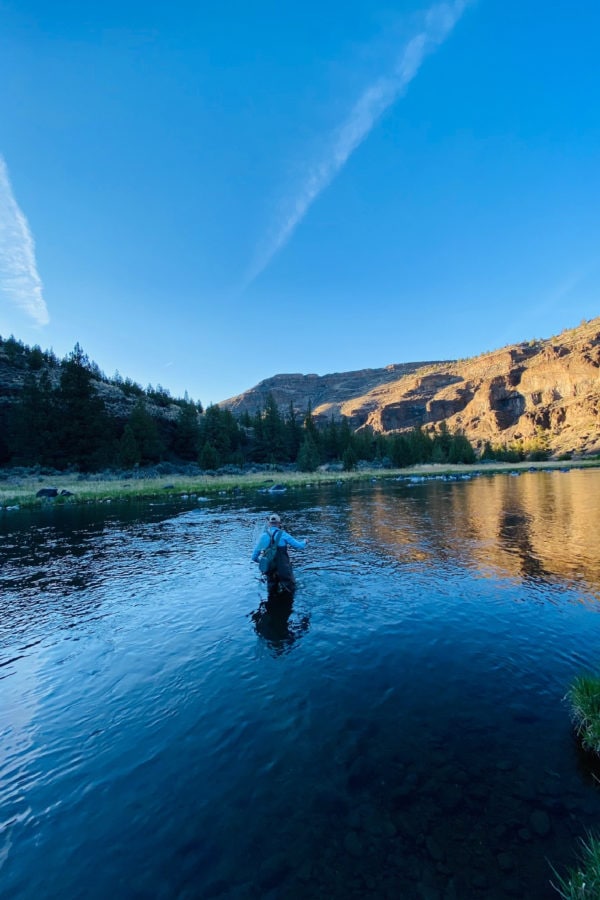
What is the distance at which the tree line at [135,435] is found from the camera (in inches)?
2458

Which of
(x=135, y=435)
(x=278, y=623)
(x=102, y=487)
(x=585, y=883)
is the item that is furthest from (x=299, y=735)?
(x=135, y=435)

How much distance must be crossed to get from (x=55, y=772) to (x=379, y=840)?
4.50 meters

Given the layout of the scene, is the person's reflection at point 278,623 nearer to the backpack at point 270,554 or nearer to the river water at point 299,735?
the river water at point 299,735

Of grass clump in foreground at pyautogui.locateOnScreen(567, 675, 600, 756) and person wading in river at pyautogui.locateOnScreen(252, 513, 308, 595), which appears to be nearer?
grass clump in foreground at pyautogui.locateOnScreen(567, 675, 600, 756)

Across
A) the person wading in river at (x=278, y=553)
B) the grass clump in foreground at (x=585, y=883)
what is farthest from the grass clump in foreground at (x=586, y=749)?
the person wading in river at (x=278, y=553)

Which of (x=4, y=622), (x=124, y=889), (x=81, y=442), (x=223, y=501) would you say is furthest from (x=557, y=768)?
(x=81, y=442)

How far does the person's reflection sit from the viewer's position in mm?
9328

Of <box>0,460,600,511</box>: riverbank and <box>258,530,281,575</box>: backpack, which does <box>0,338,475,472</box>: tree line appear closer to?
<box>0,460,600,511</box>: riverbank

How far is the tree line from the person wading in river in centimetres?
5959

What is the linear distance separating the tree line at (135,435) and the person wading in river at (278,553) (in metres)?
59.6

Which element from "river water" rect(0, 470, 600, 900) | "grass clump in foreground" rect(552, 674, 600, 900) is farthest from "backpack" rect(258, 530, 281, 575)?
"grass clump in foreground" rect(552, 674, 600, 900)

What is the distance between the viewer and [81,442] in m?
64.7

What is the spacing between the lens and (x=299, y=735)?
239 inches

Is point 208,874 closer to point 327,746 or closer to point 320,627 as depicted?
point 327,746
